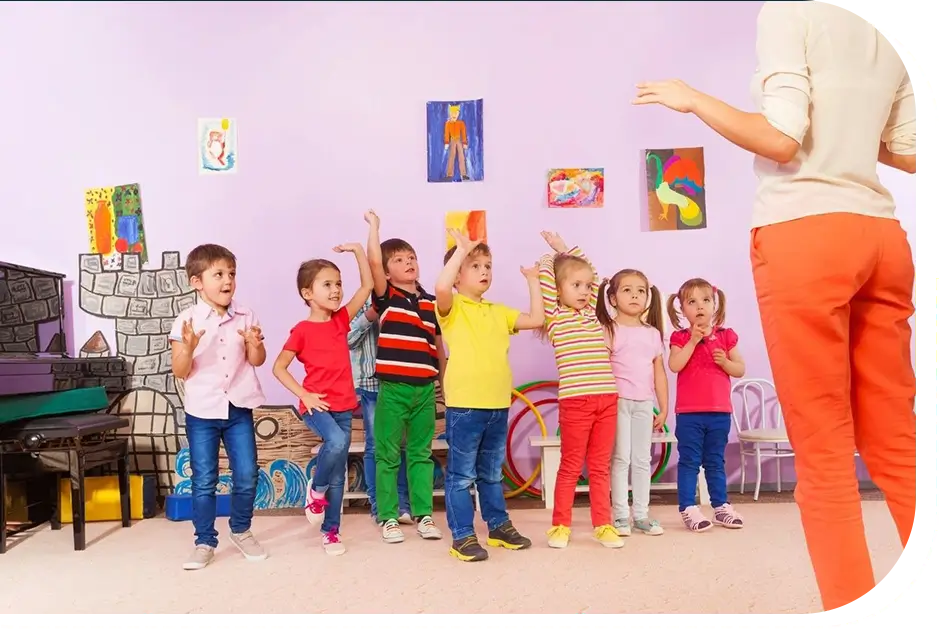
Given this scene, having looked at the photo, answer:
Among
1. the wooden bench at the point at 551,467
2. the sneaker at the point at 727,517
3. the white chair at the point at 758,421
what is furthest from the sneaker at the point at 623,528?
the white chair at the point at 758,421

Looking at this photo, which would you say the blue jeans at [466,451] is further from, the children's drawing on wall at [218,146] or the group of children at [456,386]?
the children's drawing on wall at [218,146]

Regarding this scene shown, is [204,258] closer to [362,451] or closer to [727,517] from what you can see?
[362,451]

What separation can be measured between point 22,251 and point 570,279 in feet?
8.67

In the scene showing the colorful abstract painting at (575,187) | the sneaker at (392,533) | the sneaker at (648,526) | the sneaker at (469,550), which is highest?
the colorful abstract painting at (575,187)

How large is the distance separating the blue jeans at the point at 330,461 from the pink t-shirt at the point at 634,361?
3.36 feet

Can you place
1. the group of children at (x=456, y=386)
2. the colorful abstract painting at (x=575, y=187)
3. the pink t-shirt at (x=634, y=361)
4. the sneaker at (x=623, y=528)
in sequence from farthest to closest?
the colorful abstract painting at (x=575, y=187)
the pink t-shirt at (x=634, y=361)
the sneaker at (x=623, y=528)
the group of children at (x=456, y=386)

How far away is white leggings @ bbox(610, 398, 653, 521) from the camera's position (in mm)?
2729

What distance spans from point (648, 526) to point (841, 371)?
1.63 metres

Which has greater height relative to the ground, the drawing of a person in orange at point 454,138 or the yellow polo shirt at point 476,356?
the drawing of a person in orange at point 454,138

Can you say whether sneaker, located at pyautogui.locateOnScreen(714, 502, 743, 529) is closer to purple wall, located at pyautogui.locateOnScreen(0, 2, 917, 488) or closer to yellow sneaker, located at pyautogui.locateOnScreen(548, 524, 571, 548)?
yellow sneaker, located at pyautogui.locateOnScreen(548, 524, 571, 548)

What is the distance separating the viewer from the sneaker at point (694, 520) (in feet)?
8.72

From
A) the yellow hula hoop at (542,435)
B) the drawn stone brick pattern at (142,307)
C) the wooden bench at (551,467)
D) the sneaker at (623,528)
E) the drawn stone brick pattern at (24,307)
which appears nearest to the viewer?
the sneaker at (623,528)

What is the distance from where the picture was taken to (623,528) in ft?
8.72

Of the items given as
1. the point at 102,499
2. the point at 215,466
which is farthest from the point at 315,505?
the point at 102,499
